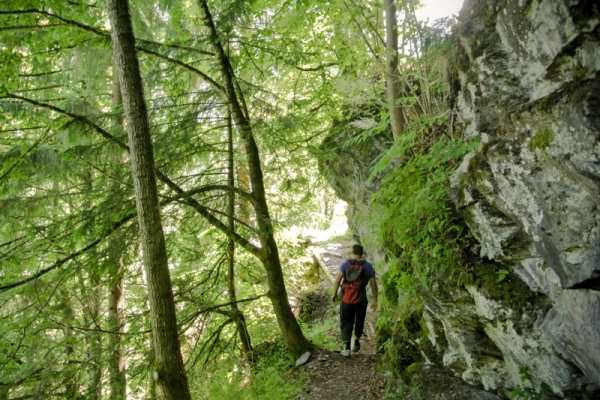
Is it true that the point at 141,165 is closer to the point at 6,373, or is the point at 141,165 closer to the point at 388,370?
the point at 6,373

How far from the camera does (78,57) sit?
736cm

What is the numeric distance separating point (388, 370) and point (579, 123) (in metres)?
4.57

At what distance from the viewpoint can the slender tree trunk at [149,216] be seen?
4.27 metres

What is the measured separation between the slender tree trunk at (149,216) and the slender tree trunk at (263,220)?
2217 mm

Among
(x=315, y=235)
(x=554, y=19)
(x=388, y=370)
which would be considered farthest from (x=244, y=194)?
(x=315, y=235)

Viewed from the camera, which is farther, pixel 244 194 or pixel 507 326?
pixel 244 194

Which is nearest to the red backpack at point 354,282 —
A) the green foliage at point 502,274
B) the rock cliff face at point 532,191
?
the rock cliff face at point 532,191

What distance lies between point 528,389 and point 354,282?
360cm

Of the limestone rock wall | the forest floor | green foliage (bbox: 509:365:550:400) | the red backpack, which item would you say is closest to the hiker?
the red backpack

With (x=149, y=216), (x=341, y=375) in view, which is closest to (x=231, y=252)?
(x=341, y=375)

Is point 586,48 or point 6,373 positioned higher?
point 586,48

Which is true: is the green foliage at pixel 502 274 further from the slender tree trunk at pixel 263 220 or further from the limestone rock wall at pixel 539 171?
the slender tree trunk at pixel 263 220

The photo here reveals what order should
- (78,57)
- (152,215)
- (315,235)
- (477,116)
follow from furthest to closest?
(315,235) → (78,57) → (152,215) → (477,116)

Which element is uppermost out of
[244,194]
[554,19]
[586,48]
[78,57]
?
[78,57]
